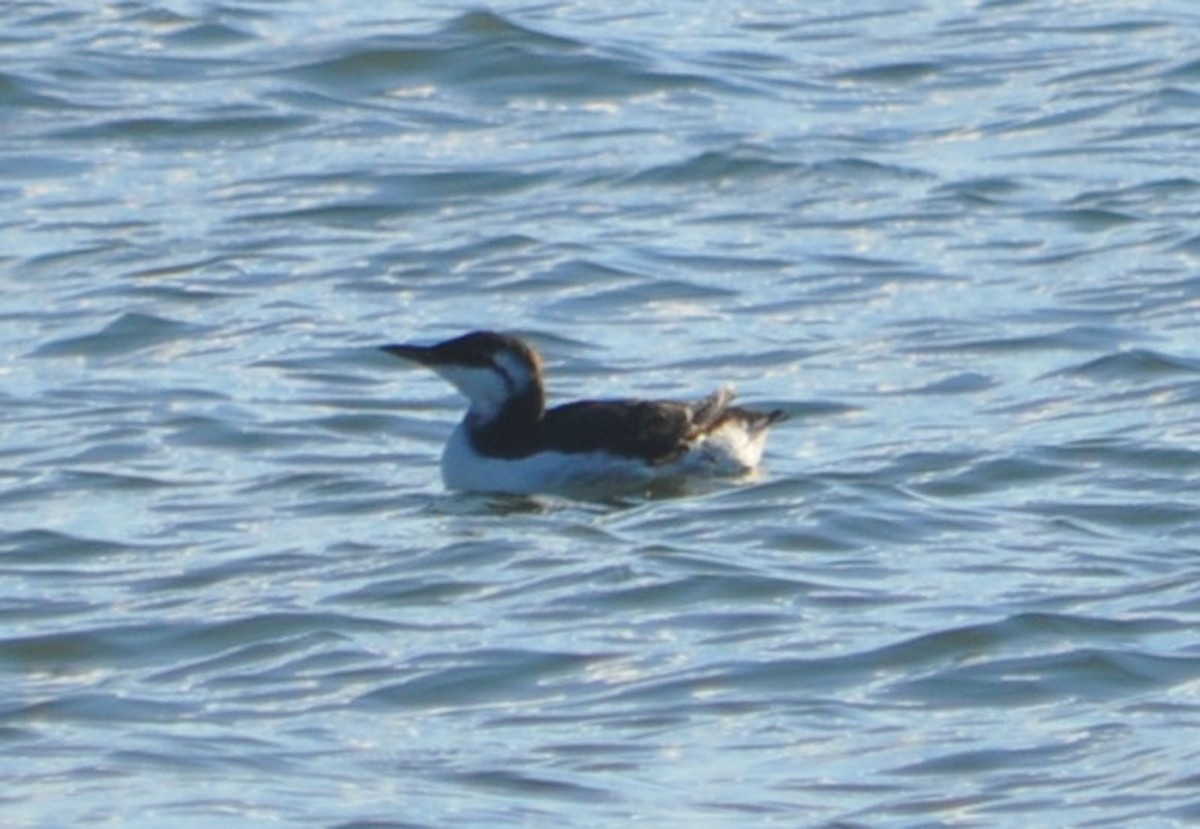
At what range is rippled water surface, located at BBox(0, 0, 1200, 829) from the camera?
9.86 m

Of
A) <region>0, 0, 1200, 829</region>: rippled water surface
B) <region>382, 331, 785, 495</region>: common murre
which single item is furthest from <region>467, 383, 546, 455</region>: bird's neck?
<region>0, 0, 1200, 829</region>: rippled water surface

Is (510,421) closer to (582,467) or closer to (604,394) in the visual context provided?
(582,467)

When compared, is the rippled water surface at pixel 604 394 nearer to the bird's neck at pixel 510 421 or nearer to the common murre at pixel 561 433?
the common murre at pixel 561 433

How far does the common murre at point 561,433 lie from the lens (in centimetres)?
1338

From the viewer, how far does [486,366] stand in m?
13.8

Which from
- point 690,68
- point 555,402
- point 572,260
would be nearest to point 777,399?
point 555,402

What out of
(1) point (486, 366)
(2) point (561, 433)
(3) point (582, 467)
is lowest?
(3) point (582, 467)

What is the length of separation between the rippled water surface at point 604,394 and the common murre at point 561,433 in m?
0.18

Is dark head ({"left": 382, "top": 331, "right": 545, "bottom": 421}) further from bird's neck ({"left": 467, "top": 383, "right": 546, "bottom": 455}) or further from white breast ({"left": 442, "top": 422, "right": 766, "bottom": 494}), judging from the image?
white breast ({"left": 442, "top": 422, "right": 766, "bottom": 494})

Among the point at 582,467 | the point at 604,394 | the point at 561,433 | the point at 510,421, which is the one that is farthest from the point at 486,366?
the point at 604,394

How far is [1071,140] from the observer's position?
60.7 ft

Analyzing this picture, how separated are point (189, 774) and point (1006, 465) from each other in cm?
438

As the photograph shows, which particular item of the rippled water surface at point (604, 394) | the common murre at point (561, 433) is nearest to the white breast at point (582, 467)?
the common murre at point (561, 433)

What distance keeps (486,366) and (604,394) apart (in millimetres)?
1061
